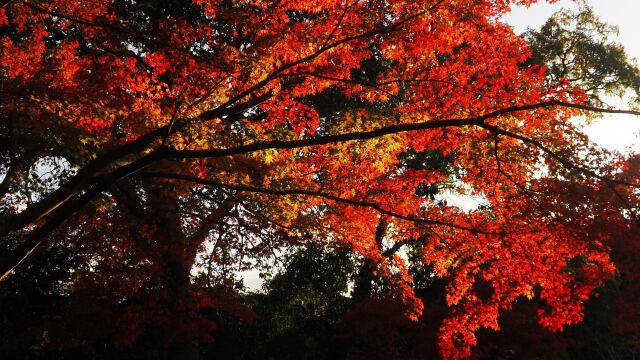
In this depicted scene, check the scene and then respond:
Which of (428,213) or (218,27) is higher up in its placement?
(218,27)

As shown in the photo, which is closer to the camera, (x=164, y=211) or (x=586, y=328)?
(x=164, y=211)

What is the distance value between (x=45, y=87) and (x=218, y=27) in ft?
16.4

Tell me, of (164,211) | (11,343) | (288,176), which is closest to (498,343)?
(288,176)

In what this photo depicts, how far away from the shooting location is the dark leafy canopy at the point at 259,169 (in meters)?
7.88

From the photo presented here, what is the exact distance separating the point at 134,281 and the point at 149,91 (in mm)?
5344

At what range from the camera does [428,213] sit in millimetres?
11367

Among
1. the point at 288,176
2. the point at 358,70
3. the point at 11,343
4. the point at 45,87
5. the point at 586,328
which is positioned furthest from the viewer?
the point at 586,328

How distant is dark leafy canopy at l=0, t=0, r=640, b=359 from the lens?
25.9 ft

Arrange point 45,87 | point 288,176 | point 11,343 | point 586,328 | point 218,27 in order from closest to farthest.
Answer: point 45,87 → point 288,176 → point 218,27 → point 11,343 → point 586,328

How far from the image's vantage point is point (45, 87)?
9.14 m

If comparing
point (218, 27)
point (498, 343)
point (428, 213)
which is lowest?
point (498, 343)

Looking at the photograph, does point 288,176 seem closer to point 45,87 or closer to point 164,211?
point 164,211

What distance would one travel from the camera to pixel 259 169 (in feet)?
35.1

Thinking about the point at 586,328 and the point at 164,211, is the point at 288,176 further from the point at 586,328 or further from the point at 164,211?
the point at 586,328
